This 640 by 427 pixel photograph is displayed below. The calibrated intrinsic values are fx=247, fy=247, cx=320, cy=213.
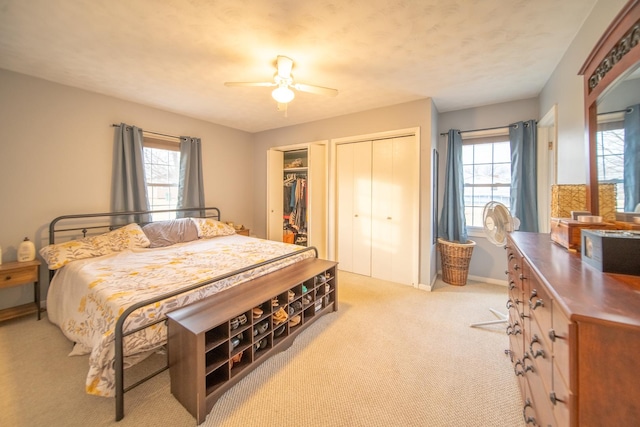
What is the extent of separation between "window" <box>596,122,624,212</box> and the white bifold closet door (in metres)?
1.91

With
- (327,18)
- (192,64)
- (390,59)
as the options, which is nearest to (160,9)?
(192,64)

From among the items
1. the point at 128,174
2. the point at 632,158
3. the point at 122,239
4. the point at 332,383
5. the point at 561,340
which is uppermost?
the point at 128,174

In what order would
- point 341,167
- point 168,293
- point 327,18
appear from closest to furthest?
point 168,293
point 327,18
point 341,167

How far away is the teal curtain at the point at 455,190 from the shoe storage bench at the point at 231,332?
7.80ft

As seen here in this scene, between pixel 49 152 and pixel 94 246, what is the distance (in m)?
1.24

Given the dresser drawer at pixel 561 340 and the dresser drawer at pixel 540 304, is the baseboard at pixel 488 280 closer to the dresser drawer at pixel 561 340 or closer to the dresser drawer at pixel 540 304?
the dresser drawer at pixel 540 304

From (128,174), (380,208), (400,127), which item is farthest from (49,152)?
(400,127)

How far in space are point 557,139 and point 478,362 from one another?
7.35 feet

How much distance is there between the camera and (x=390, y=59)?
7.70ft

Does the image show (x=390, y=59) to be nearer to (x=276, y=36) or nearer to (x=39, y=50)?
(x=276, y=36)

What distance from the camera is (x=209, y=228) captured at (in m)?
3.80

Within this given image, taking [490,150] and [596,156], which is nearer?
[596,156]

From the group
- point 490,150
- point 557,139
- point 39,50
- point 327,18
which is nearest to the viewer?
point 327,18

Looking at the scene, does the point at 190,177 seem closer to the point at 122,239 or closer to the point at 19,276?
the point at 122,239
